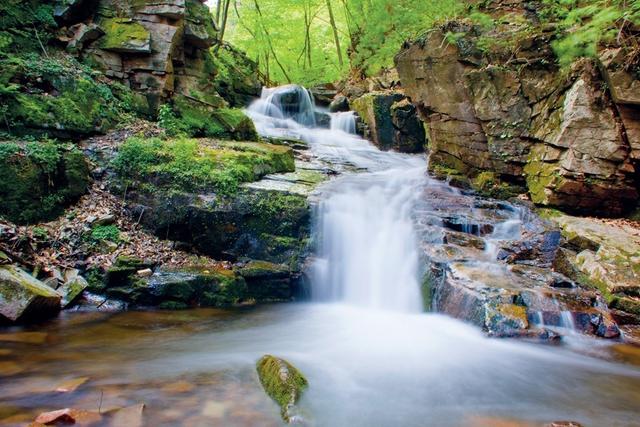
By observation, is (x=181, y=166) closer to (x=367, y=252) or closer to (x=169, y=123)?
(x=169, y=123)

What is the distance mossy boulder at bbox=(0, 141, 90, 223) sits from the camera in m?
6.09

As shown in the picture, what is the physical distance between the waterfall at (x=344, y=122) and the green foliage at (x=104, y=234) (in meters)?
11.3

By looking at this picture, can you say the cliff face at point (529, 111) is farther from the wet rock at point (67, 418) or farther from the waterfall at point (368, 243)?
the wet rock at point (67, 418)

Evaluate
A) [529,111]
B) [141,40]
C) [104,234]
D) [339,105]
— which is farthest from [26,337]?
[339,105]

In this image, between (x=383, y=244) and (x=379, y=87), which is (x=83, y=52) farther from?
(x=379, y=87)

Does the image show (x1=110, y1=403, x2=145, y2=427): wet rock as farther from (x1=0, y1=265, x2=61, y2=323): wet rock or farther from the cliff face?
the cliff face

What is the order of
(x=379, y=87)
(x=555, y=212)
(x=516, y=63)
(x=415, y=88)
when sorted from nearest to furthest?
(x=555, y=212) < (x=516, y=63) < (x=415, y=88) < (x=379, y=87)

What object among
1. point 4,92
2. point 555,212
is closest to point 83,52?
point 4,92

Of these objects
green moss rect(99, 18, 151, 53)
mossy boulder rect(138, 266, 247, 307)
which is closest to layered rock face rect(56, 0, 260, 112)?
green moss rect(99, 18, 151, 53)

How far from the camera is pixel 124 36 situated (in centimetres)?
942

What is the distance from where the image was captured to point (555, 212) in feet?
26.8

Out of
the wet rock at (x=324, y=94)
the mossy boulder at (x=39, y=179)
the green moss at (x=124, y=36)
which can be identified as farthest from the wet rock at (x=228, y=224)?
the wet rock at (x=324, y=94)

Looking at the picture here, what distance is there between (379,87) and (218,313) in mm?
14757

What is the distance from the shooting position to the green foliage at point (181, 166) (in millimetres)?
7230
